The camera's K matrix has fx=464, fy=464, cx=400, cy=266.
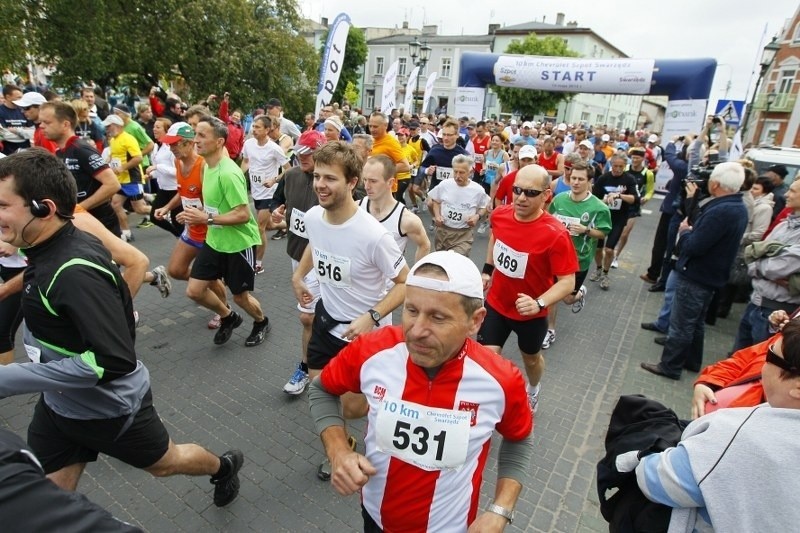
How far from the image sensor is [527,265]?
390 centimetres

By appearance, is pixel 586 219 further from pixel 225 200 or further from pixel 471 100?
pixel 471 100

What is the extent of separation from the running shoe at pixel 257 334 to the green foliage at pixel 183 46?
15.2m

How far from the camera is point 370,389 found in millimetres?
1929

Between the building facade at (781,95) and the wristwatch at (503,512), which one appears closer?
the wristwatch at (503,512)

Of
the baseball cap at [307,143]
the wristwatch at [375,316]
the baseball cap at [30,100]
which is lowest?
the wristwatch at [375,316]

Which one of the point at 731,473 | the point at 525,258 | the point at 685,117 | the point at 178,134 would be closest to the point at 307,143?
the point at 178,134

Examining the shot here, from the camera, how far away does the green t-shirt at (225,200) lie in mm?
4512

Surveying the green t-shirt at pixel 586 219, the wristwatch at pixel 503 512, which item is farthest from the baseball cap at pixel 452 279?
the green t-shirt at pixel 586 219

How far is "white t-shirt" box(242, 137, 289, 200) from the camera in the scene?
7820 millimetres

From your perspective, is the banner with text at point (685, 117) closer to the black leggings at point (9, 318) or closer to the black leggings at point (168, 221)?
the black leggings at point (168, 221)

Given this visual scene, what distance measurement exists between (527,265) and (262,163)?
5.53 metres

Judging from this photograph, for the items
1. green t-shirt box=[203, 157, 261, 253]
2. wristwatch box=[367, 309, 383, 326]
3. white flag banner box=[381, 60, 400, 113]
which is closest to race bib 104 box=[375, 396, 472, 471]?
wristwatch box=[367, 309, 383, 326]

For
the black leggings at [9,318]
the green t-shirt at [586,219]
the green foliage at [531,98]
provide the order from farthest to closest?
the green foliage at [531,98] < the green t-shirt at [586,219] < the black leggings at [9,318]

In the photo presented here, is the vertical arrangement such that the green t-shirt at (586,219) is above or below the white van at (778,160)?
below
